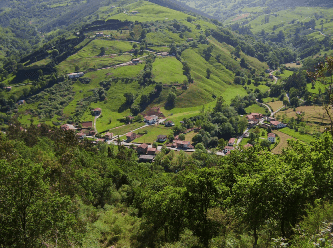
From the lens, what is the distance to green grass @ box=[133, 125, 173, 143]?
464ft

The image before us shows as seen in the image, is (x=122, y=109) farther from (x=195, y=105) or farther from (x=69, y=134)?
(x=69, y=134)

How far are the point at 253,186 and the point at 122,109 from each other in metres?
155

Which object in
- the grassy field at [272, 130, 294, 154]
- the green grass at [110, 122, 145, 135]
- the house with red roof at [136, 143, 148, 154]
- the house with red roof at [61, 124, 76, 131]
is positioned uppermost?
the grassy field at [272, 130, 294, 154]

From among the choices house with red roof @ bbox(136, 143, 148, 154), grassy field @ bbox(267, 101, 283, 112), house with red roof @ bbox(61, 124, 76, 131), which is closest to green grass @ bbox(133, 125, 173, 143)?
house with red roof @ bbox(136, 143, 148, 154)

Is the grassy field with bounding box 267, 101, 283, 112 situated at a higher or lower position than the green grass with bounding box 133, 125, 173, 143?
higher

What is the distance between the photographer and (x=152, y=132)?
490ft

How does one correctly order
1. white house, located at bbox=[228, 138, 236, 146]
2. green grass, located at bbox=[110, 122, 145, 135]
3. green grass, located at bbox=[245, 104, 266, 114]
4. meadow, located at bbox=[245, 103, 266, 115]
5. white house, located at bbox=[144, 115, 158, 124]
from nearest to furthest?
white house, located at bbox=[228, 138, 236, 146] < green grass, located at bbox=[110, 122, 145, 135] < white house, located at bbox=[144, 115, 158, 124] < meadow, located at bbox=[245, 103, 266, 115] < green grass, located at bbox=[245, 104, 266, 114]

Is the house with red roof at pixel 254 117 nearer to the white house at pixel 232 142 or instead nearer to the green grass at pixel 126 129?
the white house at pixel 232 142

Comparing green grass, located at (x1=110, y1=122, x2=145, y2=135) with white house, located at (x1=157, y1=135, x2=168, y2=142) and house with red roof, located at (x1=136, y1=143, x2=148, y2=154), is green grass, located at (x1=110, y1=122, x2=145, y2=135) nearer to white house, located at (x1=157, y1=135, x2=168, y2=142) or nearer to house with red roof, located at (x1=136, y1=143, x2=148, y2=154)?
white house, located at (x1=157, y1=135, x2=168, y2=142)

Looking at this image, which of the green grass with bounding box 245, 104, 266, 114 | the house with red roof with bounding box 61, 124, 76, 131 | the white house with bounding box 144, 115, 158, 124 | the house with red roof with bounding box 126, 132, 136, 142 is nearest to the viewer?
the house with red roof with bounding box 126, 132, 136, 142

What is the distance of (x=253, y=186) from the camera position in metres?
25.5

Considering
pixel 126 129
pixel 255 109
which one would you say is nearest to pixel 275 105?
pixel 255 109

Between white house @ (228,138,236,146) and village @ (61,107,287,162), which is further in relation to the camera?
white house @ (228,138,236,146)

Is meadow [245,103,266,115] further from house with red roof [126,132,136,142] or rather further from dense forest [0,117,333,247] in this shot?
dense forest [0,117,333,247]
